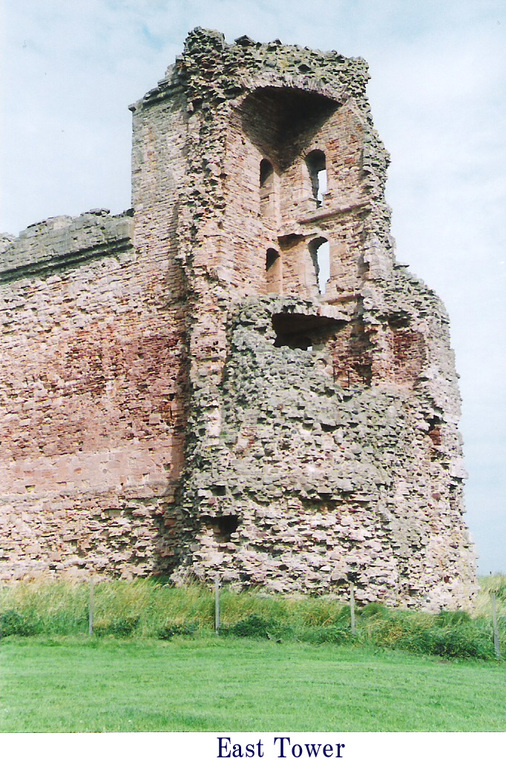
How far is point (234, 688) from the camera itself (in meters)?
9.91

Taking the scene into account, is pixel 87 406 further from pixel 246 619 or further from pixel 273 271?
pixel 246 619

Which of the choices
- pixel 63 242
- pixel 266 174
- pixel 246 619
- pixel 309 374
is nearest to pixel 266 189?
pixel 266 174

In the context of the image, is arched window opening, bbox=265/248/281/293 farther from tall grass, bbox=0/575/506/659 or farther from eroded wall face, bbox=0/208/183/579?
tall grass, bbox=0/575/506/659

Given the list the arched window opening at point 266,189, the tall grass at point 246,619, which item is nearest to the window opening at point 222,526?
the tall grass at point 246,619

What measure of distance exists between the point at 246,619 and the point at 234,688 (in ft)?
10.3

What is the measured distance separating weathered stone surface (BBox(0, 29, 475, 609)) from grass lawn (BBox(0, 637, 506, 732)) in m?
2.84

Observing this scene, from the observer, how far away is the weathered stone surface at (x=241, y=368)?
15156 mm

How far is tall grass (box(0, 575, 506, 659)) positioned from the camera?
12.6 metres

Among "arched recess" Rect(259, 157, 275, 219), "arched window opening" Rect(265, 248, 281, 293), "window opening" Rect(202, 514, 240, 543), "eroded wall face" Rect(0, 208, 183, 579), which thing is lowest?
"window opening" Rect(202, 514, 240, 543)

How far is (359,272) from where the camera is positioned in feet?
58.3

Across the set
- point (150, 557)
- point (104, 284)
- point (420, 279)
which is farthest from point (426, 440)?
point (104, 284)

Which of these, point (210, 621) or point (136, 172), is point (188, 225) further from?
point (210, 621)

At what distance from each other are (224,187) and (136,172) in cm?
228

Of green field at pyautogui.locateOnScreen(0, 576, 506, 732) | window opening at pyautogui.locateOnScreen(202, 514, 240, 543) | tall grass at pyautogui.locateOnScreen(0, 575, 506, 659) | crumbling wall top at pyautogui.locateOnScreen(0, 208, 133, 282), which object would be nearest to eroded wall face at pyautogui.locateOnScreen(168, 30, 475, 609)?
window opening at pyautogui.locateOnScreen(202, 514, 240, 543)
